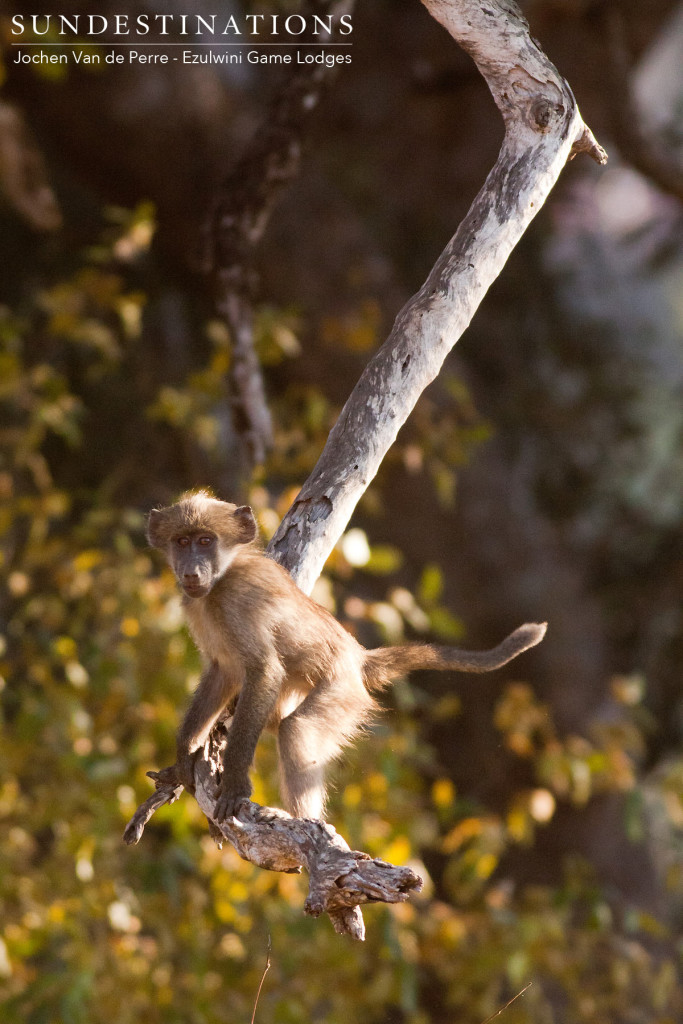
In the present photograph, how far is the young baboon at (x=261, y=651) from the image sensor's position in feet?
6.88

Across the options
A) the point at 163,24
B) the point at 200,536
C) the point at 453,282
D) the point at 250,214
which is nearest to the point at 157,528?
the point at 200,536

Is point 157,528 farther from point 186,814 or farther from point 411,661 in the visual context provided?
point 186,814

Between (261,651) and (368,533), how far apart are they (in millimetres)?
3604

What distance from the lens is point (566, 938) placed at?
4473 millimetres

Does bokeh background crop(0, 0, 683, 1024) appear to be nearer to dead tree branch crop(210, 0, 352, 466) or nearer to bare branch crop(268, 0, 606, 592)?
dead tree branch crop(210, 0, 352, 466)

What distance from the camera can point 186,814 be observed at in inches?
Answer: 137

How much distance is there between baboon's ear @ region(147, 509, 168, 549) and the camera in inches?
92.4

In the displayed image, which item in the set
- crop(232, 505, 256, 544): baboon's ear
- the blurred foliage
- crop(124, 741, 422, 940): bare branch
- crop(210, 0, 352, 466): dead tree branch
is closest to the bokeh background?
the blurred foliage

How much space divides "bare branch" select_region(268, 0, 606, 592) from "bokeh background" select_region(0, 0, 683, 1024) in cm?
134

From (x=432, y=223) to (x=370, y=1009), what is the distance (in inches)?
156

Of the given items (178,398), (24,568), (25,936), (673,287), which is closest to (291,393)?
(178,398)

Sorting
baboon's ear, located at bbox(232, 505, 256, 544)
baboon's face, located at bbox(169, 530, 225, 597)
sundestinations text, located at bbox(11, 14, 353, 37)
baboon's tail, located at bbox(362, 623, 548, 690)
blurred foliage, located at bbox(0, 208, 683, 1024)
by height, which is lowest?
blurred foliage, located at bbox(0, 208, 683, 1024)

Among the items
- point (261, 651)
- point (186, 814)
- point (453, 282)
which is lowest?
point (186, 814)

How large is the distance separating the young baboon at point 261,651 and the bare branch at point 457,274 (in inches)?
7.4
